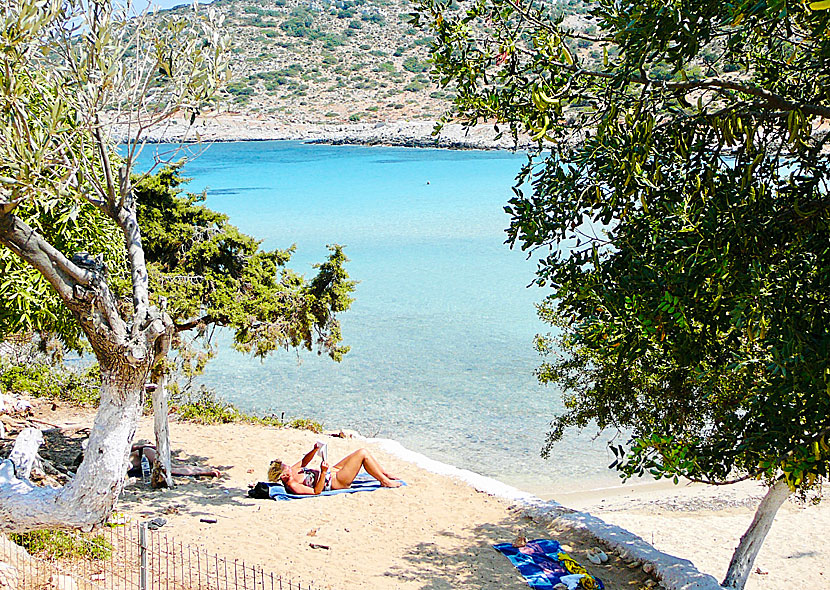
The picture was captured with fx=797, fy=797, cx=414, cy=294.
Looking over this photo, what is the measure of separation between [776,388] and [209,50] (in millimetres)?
4160

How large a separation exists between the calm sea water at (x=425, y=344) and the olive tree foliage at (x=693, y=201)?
2.73m

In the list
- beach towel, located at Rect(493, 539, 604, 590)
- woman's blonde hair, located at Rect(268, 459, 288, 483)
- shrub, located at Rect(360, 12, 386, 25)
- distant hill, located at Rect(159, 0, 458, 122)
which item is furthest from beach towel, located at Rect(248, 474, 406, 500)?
shrub, located at Rect(360, 12, 386, 25)

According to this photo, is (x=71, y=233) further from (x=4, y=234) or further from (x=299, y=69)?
(x=299, y=69)

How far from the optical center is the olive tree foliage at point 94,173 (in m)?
4.42

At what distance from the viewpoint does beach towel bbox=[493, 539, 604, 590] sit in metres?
7.20

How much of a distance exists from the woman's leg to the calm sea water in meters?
2.91

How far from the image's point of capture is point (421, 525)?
8844mm

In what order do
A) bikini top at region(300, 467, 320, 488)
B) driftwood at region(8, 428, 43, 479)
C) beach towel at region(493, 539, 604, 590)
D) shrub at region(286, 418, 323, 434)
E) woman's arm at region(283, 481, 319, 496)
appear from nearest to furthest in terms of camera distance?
driftwood at region(8, 428, 43, 479)
beach towel at region(493, 539, 604, 590)
woman's arm at region(283, 481, 319, 496)
bikini top at region(300, 467, 320, 488)
shrub at region(286, 418, 323, 434)

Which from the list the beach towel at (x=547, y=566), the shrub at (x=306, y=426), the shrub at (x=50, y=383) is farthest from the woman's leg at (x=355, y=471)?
the shrub at (x=50, y=383)

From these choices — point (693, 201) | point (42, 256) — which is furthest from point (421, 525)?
point (42, 256)

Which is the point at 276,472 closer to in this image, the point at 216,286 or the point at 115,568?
the point at 216,286

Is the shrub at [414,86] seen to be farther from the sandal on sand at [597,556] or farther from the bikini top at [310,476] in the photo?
the sandal on sand at [597,556]

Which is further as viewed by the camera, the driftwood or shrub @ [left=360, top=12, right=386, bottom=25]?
shrub @ [left=360, top=12, right=386, bottom=25]

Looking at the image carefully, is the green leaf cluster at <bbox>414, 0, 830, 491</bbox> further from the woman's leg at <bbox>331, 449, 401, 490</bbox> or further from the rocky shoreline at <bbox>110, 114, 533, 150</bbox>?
the rocky shoreline at <bbox>110, 114, 533, 150</bbox>
